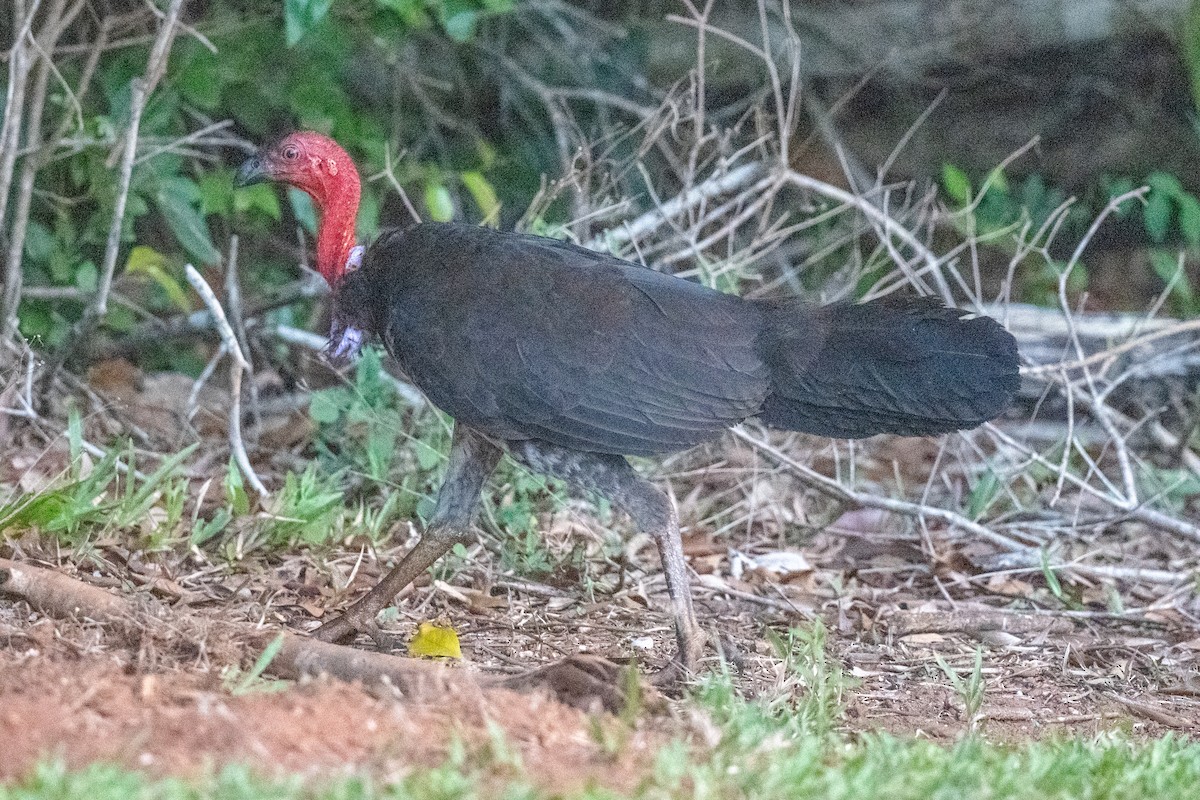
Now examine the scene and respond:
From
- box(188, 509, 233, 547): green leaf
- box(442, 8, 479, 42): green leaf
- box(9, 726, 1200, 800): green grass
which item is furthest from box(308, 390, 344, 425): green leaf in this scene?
box(9, 726, 1200, 800): green grass

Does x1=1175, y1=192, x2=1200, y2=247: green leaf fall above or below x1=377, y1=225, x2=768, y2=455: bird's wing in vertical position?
below

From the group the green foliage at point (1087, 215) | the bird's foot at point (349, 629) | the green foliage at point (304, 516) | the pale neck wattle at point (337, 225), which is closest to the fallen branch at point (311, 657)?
the bird's foot at point (349, 629)

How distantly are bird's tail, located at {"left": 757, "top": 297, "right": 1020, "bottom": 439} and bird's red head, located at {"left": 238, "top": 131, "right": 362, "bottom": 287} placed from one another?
1.41 metres

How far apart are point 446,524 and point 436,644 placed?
614mm

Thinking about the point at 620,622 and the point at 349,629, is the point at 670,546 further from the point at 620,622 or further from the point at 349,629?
the point at 349,629

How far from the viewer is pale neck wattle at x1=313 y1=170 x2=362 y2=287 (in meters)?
4.64

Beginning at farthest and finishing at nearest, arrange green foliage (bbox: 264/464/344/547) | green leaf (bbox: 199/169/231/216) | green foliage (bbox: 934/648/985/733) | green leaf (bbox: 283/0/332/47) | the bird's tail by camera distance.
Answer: green leaf (bbox: 199/169/231/216)
green leaf (bbox: 283/0/332/47)
green foliage (bbox: 264/464/344/547)
the bird's tail
green foliage (bbox: 934/648/985/733)

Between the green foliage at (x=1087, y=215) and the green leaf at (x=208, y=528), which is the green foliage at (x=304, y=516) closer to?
the green leaf at (x=208, y=528)

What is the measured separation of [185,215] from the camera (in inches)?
260

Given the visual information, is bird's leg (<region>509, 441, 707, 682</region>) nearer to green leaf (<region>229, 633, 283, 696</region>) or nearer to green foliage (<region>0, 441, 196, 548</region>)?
green leaf (<region>229, 633, 283, 696</region>)

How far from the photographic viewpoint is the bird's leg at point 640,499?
4090 millimetres

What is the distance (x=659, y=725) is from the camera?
10.3ft

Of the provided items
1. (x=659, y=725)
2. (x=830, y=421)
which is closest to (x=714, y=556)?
(x=830, y=421)

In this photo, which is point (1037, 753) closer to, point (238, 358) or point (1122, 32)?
point (238, 358)
